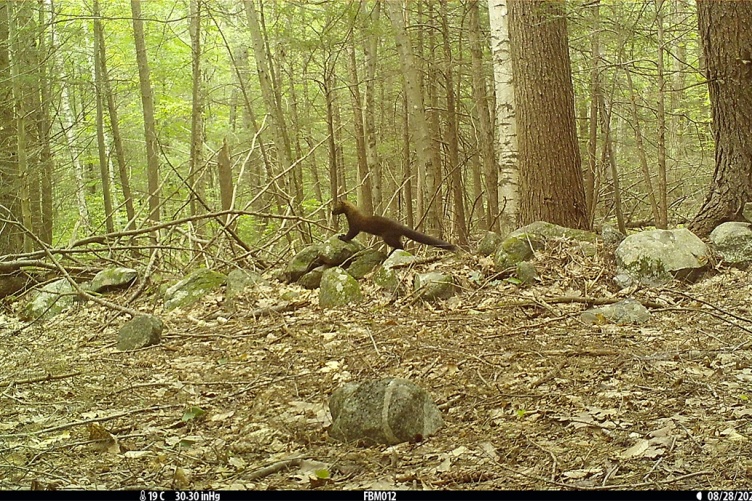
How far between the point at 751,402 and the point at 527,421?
4.02 feet

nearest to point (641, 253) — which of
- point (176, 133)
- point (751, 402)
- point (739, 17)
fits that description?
point (739, 17)

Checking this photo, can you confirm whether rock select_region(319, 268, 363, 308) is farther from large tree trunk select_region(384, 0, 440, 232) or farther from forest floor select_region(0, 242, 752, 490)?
large tree trunk select_region(384, 0, 440, 232)

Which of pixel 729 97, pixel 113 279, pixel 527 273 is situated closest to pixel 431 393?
pixel 527 273

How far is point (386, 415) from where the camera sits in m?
3.56

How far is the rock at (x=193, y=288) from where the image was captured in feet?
26.8

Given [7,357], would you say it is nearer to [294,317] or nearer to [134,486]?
[294,317]

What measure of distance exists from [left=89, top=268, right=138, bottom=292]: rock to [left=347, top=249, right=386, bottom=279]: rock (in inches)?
133

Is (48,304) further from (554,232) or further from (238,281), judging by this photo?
(554,232)

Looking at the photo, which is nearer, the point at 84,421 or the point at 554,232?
the point at 84,421

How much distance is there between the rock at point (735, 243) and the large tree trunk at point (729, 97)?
386 millimetres

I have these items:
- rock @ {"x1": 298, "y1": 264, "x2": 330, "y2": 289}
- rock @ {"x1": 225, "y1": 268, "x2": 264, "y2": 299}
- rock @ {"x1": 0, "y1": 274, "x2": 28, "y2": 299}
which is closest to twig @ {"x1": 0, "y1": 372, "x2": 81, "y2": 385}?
rock @ {"x1": 225, "y1": 268, "x2": 264, "y2": 299}

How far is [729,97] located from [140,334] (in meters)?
6.71

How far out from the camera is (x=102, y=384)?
5.36 m

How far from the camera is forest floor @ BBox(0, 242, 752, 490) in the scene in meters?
3.19
